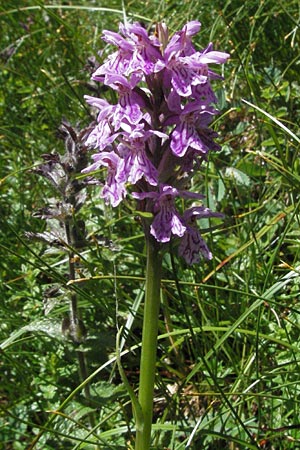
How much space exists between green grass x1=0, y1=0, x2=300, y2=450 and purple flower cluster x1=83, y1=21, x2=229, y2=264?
21 centimetres

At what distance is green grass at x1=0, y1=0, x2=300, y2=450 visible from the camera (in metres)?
1.62

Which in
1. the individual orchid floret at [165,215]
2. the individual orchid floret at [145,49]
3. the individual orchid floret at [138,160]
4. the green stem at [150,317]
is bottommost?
the green stem at [150,317]

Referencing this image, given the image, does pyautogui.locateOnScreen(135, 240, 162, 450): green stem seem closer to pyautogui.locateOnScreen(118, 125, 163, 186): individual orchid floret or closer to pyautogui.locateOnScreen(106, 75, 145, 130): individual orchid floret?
pyautogui.locateOnScreen(118, 125, 163, 186): individual orchid floret

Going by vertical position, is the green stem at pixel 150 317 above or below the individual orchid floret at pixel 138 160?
below

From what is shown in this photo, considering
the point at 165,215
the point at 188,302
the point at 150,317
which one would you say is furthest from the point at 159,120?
the point at 188,302

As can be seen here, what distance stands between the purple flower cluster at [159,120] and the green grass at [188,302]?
207 mm

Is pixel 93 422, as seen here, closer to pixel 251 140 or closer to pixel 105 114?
pixel 105 114

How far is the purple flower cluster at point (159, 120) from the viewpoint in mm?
1241

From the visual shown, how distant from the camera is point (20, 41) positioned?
3461 millimetres

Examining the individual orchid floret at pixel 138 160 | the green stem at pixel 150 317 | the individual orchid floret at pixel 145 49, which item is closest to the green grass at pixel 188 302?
the green stem at pixel 150 317

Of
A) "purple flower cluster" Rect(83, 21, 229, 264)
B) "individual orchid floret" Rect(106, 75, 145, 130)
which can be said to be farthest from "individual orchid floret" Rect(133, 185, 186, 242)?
"individual orchid floret" Rect(106, 75, 145, 130)

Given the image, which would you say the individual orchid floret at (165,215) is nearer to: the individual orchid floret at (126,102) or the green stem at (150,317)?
the green stem at (150,317)

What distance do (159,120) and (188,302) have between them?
0.91 metres

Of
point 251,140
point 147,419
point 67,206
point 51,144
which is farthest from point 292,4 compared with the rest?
point 147,419
